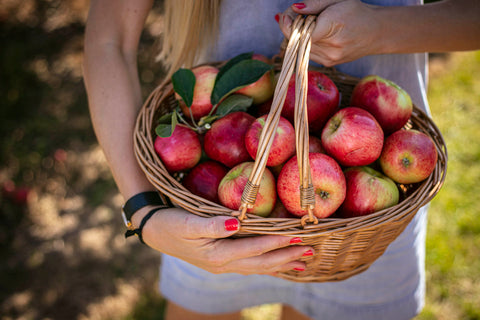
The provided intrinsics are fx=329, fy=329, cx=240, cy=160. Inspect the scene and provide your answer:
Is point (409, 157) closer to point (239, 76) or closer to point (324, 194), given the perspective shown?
point (324, 194)

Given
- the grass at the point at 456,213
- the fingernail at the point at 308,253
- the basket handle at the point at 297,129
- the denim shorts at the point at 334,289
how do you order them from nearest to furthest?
the basket handle at the point at 297,129
the fingernail at the point at 308,253
the denim shorts at the point at 334,289
the grass at the point at 456,213

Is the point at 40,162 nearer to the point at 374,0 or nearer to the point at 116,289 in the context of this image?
the point at 116,289

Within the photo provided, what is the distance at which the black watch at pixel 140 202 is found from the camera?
0.98 m

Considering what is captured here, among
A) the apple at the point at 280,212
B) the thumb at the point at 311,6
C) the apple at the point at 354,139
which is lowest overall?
the apple at the point at 280,212

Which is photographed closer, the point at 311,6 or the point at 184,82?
the point at 311,6

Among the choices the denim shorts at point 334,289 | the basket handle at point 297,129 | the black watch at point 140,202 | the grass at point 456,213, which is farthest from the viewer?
the grass at point 456,213

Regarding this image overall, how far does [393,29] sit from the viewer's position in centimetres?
98

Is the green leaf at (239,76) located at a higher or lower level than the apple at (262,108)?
higher

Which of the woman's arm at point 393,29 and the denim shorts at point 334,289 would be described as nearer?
the woman's arm at point 393,29

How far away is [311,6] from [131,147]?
2.21 ft

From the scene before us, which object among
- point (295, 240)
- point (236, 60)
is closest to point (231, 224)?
point (295, 240)

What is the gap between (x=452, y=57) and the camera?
3.46 meters

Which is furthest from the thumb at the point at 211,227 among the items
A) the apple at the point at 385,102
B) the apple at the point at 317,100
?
the apple at the point at 385,102

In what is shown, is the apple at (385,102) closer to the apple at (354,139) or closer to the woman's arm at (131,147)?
the apple at (354,139)
